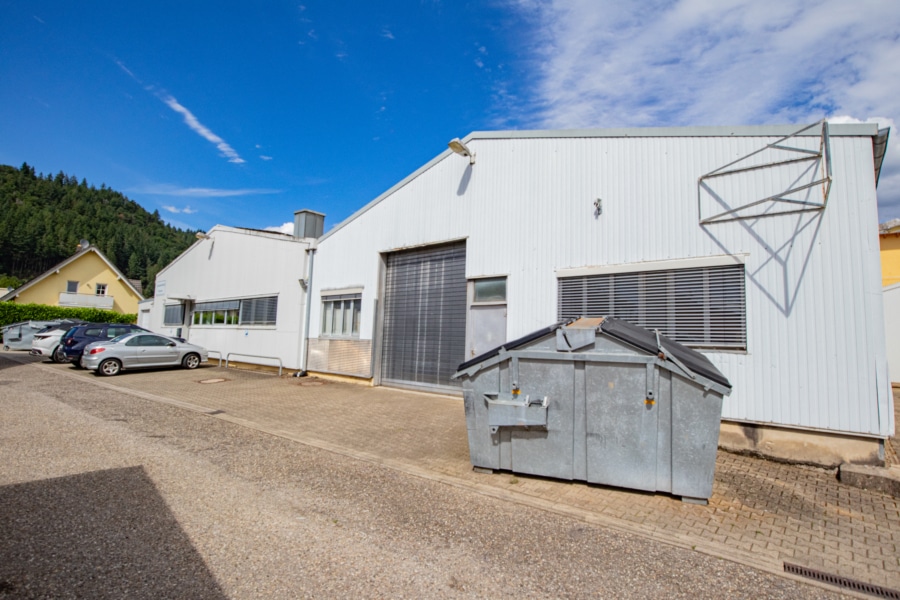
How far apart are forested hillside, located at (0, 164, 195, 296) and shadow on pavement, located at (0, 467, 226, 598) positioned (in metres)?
78.3

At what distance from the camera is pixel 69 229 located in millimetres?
78500

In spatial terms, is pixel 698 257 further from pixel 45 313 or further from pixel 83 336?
pixel 45 313

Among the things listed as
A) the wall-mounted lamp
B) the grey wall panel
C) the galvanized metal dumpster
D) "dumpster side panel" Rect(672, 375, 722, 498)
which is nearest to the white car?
the grey wall panel

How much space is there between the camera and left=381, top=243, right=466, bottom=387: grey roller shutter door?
10.8 m

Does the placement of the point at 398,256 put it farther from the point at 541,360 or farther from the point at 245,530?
the point at 245,530

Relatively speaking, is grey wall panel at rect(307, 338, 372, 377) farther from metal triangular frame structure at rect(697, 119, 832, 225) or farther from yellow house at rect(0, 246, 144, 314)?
yellow house at rect(0, 246, 144, 314)

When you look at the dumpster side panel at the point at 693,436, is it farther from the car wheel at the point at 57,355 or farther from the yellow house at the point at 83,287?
the yellow house at the point at 83,287

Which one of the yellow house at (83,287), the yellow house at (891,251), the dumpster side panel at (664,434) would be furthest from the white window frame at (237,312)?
the yellow house at (83,287)

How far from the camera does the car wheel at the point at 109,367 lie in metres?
14.2

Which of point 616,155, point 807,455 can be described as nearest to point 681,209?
point 616,155

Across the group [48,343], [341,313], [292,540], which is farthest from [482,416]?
[48,343]

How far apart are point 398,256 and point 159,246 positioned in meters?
96.9

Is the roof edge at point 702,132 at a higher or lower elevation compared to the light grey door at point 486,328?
higher

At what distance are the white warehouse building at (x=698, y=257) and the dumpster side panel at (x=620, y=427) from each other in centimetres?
290
